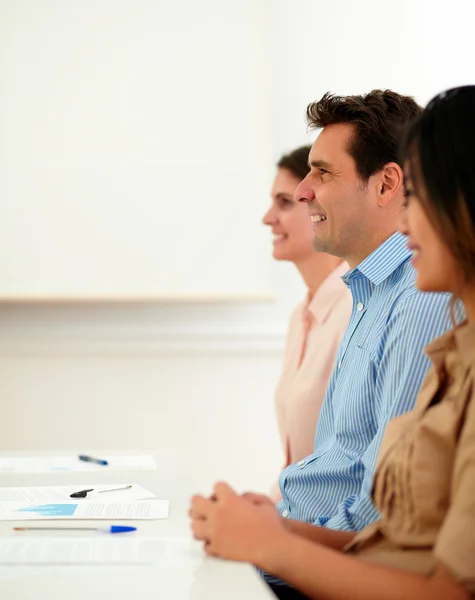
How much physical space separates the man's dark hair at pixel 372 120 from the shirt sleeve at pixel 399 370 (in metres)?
0.47

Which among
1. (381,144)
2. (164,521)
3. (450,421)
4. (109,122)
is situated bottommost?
(164,521)

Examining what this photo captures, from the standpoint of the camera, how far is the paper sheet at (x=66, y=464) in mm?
2039

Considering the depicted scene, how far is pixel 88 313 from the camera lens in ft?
11.0

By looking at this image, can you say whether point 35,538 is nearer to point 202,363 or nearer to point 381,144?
point 381,144

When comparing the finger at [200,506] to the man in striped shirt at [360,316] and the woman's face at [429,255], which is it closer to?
the man in striped shirt at [360,316]

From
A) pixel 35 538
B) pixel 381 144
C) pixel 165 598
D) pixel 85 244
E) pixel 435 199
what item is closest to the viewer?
pixel 165 598

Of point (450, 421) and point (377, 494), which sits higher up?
point (450, 421)

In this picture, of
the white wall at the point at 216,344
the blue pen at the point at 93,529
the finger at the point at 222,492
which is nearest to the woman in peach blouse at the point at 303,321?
the white wall at the point at 216,344

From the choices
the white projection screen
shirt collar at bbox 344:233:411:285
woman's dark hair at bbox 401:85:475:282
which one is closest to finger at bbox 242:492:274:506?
woman's dark hair at bbox 401:85:475:282

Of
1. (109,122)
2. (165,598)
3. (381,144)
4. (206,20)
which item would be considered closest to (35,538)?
(165,598)

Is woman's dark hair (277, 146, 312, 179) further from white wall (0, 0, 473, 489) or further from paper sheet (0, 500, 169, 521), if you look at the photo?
paper sheet (0, 500, 169, 521)

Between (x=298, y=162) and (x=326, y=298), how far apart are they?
561 millimetres

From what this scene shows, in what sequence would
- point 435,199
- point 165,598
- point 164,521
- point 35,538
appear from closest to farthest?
point 165,598, point 435,199, point 35,538, point 164,521

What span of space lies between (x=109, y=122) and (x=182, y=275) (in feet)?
2.12
